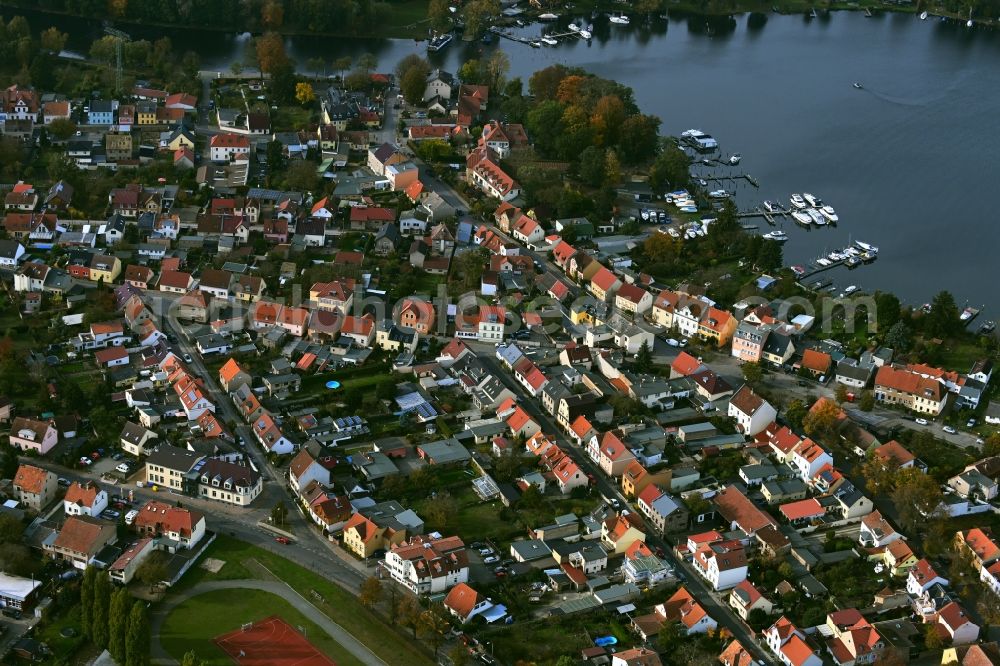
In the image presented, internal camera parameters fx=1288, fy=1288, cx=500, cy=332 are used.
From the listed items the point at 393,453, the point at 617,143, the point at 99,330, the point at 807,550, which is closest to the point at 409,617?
the point at 393,453

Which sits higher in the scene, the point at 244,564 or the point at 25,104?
the point at 25,104

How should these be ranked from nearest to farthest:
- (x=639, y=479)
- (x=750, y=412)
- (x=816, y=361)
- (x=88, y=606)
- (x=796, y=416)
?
1. (x=88, y=606)
2. (x=639, y=479)
3. (x=750, y=412)
4. (x=796, y=416)
5. (x=816, y=361)

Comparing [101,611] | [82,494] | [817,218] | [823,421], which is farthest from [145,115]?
[823,421]

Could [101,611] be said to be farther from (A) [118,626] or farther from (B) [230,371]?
(B) [230,371]

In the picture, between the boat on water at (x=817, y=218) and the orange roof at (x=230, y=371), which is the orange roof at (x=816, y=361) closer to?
the boat on water at (x=817, y=218)

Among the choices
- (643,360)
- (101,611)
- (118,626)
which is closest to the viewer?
(118,626)

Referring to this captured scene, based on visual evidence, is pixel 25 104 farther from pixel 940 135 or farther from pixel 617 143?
pixel 940 135

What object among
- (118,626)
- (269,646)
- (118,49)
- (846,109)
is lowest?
(269,646)
